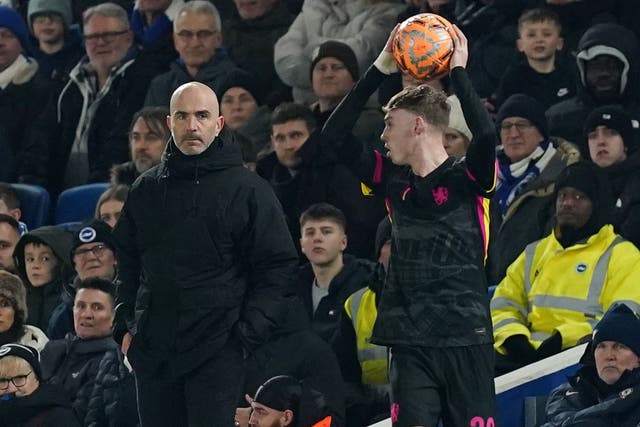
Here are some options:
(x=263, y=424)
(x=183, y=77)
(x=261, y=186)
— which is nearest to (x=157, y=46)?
(x=183, y=77)

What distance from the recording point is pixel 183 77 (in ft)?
45.5

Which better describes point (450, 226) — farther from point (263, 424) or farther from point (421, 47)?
point (263, 424)

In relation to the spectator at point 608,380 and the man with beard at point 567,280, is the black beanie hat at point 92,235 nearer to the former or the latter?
the man with beard at point 567,280

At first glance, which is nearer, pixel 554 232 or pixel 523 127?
pixel 554 232

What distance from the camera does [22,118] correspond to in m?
14.7

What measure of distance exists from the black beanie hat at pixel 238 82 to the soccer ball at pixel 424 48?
17.9 ft

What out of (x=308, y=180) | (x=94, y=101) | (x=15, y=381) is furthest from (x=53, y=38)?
(x=15, y=381)

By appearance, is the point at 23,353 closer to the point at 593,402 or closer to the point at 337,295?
the point at 337,295

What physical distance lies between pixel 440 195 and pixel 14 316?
4.56 m

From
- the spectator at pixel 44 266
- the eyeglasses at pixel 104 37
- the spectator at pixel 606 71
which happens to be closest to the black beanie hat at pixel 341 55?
the spectator at pixel 606 71

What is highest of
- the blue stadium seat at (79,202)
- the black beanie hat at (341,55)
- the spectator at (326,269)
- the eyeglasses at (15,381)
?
the black beanie hat at (341,55)

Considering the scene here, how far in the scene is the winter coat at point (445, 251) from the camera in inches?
298

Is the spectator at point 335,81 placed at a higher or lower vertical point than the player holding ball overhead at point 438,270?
higher

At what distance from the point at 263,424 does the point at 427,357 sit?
7.32 feet
